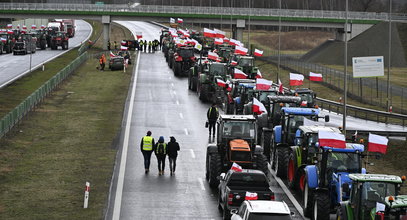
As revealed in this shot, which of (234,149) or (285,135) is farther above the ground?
(285,135)

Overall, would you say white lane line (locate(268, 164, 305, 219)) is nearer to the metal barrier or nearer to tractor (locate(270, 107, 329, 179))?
tractor (locate(270, 107, 329, 179))

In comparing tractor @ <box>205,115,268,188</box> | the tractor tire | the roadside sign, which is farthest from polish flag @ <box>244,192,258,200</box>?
the roadside sign

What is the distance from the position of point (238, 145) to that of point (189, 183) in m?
2.54

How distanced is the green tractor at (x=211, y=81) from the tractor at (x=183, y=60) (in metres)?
15.0

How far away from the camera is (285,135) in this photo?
31359mm

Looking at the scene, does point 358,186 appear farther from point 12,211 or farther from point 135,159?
point 135,159

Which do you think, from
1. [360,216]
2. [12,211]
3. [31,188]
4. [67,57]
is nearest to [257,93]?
[31,188]

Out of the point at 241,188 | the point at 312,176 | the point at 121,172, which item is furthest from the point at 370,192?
the point at 121,172

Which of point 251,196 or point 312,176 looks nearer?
point 251,196

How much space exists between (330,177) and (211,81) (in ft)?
109

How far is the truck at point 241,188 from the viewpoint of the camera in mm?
23625

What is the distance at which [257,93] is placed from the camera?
42.4 metres

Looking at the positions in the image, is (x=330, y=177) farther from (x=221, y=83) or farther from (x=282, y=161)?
(x=221, y=83)

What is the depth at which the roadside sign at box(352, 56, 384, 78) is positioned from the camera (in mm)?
42844
